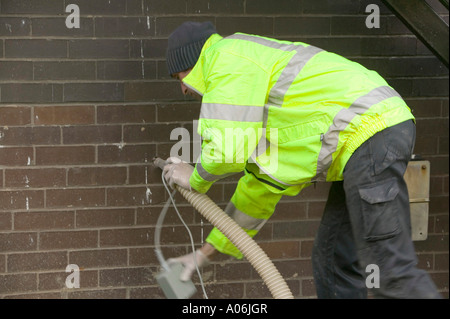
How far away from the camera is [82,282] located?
4.88 metres

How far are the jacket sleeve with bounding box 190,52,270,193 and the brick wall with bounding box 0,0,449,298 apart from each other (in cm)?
123

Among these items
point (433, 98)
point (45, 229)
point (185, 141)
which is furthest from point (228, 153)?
point (433, 98)

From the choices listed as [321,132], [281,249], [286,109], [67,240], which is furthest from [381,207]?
[67,240]

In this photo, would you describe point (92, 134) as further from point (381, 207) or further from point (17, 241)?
point (381, 207)

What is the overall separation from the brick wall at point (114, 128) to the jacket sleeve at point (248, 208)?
779 mm

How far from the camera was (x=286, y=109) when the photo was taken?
Result: 365cm

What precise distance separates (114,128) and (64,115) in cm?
33

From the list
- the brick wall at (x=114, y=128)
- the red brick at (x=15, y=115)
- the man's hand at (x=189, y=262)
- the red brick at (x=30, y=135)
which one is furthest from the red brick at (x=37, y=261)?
the man's hand at (x=189, y=262)

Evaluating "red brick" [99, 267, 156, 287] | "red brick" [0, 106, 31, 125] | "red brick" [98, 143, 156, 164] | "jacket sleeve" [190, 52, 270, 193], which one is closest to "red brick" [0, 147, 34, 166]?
"red brick" [0, 106, 31, 125]

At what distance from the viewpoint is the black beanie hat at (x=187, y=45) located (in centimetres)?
388

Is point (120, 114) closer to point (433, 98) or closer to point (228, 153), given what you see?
point (228, 153)

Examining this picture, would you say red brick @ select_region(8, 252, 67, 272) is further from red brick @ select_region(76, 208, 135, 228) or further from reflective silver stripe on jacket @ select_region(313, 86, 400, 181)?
reflective silver stripe on jacket @ select_region(313, 86, 400, 181)

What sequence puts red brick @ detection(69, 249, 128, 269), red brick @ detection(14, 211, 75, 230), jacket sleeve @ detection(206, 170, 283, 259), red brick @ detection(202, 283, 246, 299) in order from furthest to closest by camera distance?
red brick @ detection(202, 283, 246, 299), red brick @ detection(69, 249, 128, 269), red brick @ detection(14, 211, 75, 230), jacket sleeve @ detection(206, 170, 283, 259)

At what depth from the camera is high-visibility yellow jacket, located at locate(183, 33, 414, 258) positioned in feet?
11.7
